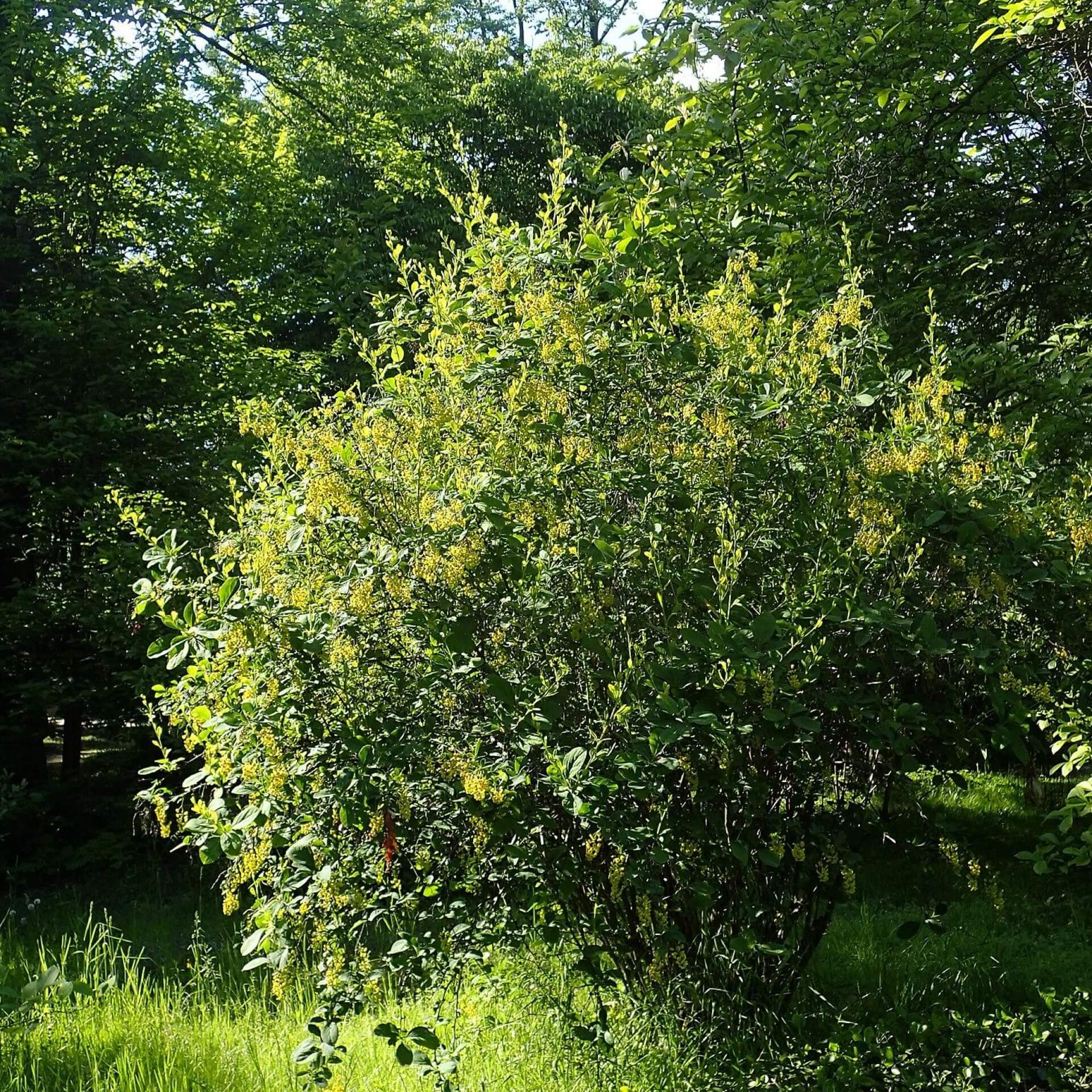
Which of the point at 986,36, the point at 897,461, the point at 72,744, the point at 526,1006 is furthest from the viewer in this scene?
the point at 72,744

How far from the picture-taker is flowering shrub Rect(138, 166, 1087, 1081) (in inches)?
107

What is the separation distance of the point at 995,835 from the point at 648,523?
19.3 feet

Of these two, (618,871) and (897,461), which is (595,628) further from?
(897,461)

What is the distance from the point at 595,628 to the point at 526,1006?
1522 mm

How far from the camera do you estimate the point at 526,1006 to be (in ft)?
11.9

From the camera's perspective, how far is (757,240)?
5.33 metres

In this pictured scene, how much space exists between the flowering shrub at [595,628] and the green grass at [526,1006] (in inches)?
10.2

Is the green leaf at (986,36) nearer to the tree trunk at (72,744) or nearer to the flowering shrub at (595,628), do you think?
the flowering shrub at (595,628)

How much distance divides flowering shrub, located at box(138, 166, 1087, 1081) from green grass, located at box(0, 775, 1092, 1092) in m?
0.26

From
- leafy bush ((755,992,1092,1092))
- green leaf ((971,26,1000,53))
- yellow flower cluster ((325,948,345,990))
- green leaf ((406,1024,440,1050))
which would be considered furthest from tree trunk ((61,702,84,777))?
green leaf ((971,26,1000,53))

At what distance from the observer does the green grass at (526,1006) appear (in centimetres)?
326

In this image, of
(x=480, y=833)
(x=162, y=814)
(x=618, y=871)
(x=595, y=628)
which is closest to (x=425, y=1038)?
(x=480, y=833)

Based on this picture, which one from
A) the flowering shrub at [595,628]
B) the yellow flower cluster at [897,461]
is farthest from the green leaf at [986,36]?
the yellow flower cluster at [897,461]

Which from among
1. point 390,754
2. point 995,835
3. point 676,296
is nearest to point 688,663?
point 390,754
